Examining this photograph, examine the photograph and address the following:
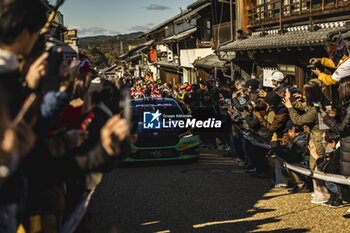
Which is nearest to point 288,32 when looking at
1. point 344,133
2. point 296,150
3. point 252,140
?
point 252,140

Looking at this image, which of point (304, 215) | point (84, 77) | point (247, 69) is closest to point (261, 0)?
point (247, 69)

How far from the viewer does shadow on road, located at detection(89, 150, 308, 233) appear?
19.9 ft

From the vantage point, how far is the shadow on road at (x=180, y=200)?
607 centimetres

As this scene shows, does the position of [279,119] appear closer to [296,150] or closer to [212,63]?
[296,150]

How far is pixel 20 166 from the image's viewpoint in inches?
87.2

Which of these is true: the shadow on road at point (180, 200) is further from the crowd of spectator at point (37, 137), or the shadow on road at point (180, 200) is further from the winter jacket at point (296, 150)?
the crowd of spectator at point (37, 137)

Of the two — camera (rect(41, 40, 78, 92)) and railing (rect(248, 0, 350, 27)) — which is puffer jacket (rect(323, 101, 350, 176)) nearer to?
camera (rect(41, 40, 78, 92))

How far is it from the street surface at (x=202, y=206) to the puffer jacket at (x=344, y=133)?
0.79 meters

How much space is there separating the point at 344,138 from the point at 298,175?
2.23 meters

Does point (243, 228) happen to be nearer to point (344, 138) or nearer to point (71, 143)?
point (344, 138)

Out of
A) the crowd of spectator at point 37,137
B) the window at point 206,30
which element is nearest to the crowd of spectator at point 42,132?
the crowd of spectator at point 37,137

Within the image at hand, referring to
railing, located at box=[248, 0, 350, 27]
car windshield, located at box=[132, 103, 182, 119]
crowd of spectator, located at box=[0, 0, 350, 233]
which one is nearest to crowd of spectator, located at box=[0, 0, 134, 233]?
crowd of spectator, located at box=[0, 0, 350, 233]

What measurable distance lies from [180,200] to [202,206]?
0.51m

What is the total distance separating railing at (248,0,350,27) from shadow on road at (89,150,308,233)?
5.13 m
